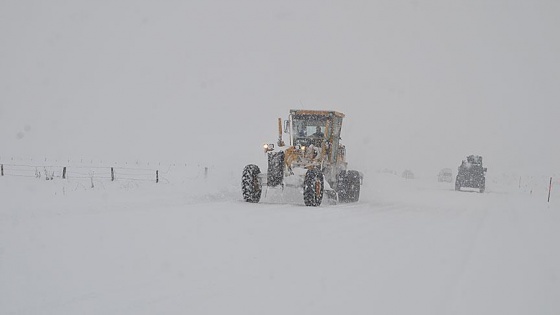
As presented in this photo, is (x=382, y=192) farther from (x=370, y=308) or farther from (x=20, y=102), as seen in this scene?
(x=20, y=102)

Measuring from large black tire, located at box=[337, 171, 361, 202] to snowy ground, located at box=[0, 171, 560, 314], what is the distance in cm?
433

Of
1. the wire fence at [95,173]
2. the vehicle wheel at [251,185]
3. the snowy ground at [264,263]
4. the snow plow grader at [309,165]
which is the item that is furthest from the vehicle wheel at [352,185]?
the wire fence at [95,173]

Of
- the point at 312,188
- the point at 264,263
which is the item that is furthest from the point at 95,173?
the point at 264,263

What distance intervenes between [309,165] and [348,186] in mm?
2112

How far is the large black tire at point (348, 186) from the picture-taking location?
49.0ft

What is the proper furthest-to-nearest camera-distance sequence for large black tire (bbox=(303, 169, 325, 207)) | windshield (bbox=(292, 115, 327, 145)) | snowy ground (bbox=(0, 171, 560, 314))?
1. windshield (bbox=(292, 115, 327, 145))
2. large black tire (bbox=(303, 169, 325, 207))
3. snowy ground (bbox=(0, 171, 560, 314))

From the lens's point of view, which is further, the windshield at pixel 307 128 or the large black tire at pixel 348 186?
the large black tire at pixel 348 186

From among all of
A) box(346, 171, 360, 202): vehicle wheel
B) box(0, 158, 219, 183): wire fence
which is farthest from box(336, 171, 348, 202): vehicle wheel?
box(0, 158, 219, 183): wire fence

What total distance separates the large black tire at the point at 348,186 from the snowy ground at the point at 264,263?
14.2 feet

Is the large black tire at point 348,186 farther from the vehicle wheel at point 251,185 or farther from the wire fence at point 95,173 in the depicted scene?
the wire fence at point 95,173

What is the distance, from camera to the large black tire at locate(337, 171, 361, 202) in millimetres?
14945

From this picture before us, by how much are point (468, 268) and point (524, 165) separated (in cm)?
8449

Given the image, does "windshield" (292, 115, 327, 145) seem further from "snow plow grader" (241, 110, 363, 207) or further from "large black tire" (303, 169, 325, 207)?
"large black tire" (303, 169, 325, 207)

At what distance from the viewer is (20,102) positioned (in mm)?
87312
